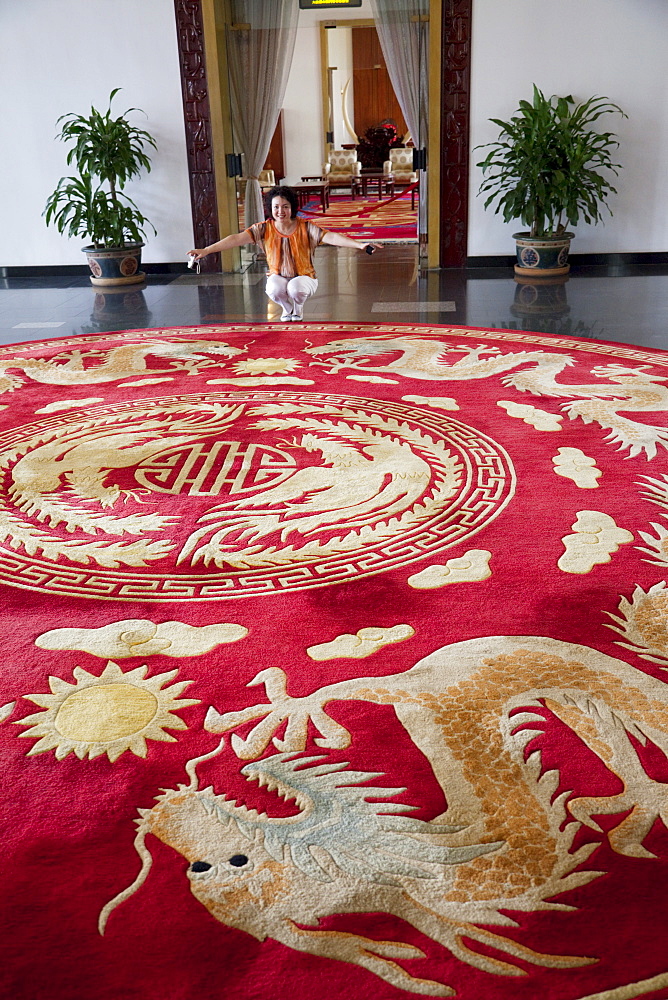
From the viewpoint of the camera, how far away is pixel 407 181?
17109mm

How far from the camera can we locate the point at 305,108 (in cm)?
1683

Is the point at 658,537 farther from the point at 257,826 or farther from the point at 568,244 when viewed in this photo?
the point at 568,244

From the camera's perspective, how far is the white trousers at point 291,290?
6055 millimetres

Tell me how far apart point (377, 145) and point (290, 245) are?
1257cm

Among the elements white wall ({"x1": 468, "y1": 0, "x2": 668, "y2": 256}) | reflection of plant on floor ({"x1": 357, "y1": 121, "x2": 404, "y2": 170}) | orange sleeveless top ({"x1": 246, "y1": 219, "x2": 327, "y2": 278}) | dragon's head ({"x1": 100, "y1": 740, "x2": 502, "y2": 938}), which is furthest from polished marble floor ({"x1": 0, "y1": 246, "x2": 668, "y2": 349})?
reflection of plant on floor ({"x1": 357, "y1": 121, "x2": 404, "y2": 170})

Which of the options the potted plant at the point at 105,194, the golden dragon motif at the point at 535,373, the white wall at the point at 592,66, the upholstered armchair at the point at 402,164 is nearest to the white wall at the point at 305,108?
the upholstered armchair at the point at 402,164

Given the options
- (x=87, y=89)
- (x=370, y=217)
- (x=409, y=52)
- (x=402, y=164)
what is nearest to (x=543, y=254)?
(x=409, y=52)

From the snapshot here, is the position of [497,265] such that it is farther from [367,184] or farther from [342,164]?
[342,164]

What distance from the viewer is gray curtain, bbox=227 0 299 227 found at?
8367mm

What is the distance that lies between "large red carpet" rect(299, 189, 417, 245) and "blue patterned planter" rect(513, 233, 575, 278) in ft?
10.0

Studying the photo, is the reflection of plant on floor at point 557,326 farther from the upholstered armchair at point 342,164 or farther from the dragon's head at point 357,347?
the upholstered armchair at point 342,164

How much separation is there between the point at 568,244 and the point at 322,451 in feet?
16.9

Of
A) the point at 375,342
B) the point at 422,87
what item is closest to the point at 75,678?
the point at 375,342

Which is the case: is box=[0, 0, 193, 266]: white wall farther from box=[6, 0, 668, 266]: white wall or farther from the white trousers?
the white trousers
